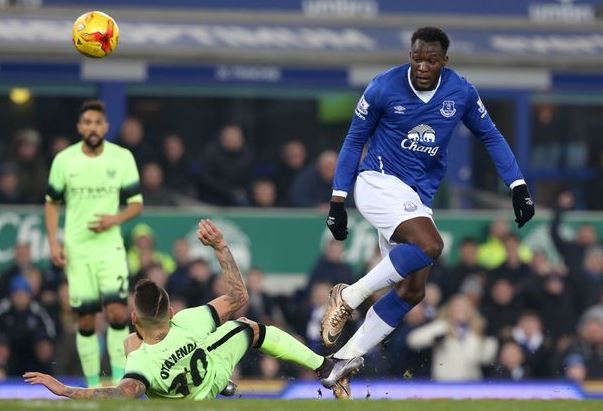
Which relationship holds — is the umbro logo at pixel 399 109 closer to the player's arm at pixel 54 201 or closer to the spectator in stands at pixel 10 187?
the player's arm at pixel 54 201

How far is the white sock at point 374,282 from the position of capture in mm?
12406

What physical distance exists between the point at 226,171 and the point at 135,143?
43.9 inches

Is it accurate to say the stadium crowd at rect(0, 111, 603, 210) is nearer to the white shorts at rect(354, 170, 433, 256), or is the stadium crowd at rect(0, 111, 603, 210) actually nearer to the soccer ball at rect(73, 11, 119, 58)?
the soccer ball at rect(73, 11, 119, 58)

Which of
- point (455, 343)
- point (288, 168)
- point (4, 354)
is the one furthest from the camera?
point (288, 168)

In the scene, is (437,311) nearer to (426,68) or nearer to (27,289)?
(27,289)

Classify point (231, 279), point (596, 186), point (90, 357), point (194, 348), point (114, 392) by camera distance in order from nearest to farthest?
point (114, 392) → point (194, 348) → point (231, 279) → point (90, 357) → point (596, 186)

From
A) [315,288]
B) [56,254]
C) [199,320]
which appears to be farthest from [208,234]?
[315,288]

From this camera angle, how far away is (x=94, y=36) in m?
14.1

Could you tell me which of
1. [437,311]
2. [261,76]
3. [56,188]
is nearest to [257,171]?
[261,76]

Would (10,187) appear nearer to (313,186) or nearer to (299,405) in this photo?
(313,186)

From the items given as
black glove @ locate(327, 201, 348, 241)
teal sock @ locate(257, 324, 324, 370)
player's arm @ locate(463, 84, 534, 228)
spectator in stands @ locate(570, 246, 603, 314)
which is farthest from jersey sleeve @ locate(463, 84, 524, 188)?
spectator in stands @ locate(570, 246, 603, 314)

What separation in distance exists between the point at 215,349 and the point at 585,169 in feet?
34.7

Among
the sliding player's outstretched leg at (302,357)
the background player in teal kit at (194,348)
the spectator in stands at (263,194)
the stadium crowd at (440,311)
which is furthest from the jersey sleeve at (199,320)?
the spectator in stands at (263,194)

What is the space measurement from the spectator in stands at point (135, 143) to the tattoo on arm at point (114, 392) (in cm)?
824
